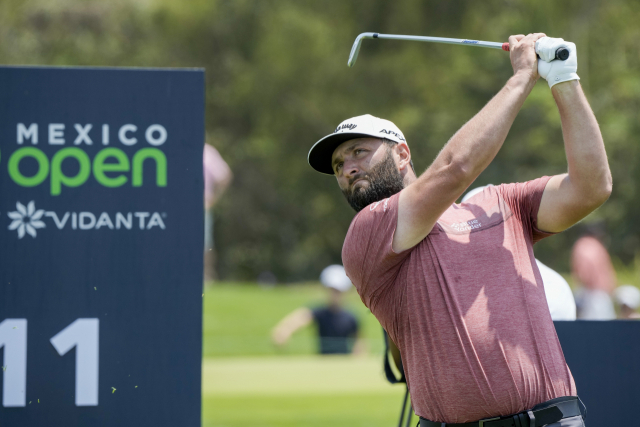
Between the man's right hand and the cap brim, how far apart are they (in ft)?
2.00

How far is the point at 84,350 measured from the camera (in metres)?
3.02

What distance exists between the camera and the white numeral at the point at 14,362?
3.00 metres

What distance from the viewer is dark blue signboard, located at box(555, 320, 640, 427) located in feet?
10.8

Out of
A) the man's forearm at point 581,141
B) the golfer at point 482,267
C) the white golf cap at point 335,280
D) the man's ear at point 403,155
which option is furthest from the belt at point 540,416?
the white golf cap at point 335,280

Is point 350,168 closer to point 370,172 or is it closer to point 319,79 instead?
point 370,172

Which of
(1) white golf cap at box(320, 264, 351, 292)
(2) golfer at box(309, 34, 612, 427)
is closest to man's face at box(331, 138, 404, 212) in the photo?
(2) golfer at box(309, 34, 612, 427)

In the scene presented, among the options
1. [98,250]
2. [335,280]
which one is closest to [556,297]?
[98,250]

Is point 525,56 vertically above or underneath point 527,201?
above

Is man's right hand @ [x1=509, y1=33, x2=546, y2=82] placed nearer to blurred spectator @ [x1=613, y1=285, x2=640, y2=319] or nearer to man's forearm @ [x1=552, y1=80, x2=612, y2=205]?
man's forearm @ [x1=552, y1=80, x2=612, y2=205]

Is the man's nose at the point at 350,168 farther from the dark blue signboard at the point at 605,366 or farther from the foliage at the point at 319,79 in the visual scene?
the foliage at the point at 319,79

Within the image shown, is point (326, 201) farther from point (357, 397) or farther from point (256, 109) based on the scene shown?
point (357, 397)

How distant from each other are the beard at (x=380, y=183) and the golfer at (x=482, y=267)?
124mm

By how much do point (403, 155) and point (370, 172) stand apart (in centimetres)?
19

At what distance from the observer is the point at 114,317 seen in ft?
10.0
